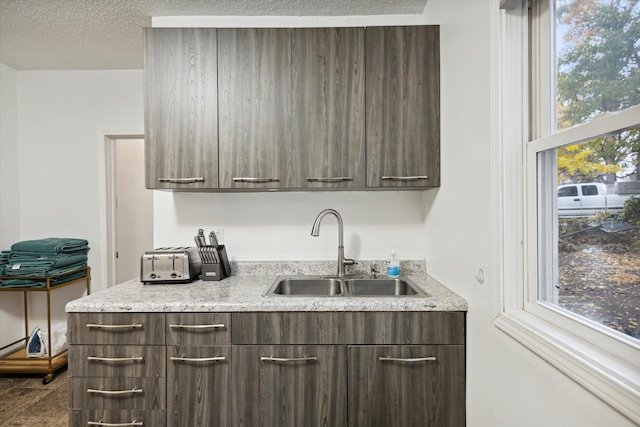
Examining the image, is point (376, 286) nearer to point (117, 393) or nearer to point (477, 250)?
point (477, 250)

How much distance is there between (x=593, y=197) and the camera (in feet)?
2.80

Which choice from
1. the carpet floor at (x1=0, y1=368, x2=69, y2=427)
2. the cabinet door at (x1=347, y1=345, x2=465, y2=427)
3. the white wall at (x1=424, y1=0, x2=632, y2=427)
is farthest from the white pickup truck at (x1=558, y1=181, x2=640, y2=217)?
the carpet floor at (x1=0, y1=368, x2=69, y2=427)

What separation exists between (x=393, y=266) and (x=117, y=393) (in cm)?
148

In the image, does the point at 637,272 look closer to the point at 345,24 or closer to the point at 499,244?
the point at 499,244

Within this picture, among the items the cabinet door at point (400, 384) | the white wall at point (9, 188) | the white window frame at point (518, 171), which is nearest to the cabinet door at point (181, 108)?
the cabinet door at point (400, 384)

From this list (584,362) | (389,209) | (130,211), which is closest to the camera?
(584,362)

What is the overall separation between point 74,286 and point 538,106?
140 inches

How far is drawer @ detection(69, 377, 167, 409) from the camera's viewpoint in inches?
57.3

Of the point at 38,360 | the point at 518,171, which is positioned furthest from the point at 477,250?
the point at 38,360

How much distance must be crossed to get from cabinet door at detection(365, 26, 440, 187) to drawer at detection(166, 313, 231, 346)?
105 cm

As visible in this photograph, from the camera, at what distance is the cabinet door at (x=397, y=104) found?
1782mm

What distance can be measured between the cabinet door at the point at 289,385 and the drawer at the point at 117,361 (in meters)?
0.35

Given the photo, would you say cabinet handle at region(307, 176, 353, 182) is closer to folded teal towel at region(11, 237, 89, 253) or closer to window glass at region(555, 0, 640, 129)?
window glass at region(555, 0, 640, 129)

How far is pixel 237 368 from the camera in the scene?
57.1 inches
